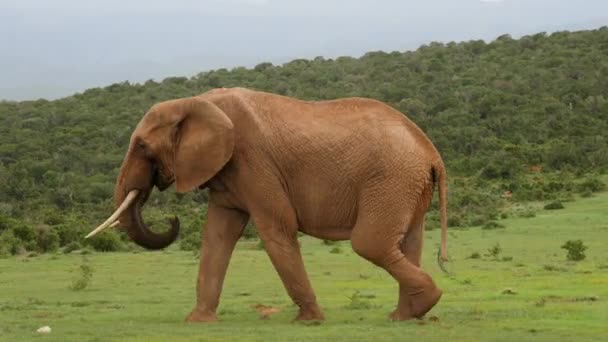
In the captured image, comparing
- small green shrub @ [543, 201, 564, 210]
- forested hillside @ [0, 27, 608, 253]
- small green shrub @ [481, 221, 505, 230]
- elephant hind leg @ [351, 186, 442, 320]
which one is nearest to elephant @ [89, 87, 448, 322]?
elephant hind leg @ [351, 186, 442, 320]

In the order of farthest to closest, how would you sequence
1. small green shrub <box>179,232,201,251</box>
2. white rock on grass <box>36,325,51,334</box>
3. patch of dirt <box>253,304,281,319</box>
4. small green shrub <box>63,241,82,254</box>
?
small green shrub <box>179,232,201,251</box>, small green shrub <box>63,241,82,254</box>, patch of dirt <box>253,304,281,319</box>, white rock on grass <box>36,325,51,334</box>

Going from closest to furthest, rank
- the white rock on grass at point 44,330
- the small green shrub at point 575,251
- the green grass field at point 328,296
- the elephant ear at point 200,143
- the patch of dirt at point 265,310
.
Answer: the green grass field at point 328,296, the white rock on grass at point 44,330, the elephant ear at point 200,143, the patch of dirt at point 265,310, the small green shrub at point 575,251

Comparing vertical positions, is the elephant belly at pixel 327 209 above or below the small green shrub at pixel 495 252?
above

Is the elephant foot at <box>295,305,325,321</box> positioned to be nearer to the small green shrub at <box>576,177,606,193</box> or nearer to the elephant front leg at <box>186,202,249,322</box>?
the elephant front leg at <box>186,202,249,322</box>

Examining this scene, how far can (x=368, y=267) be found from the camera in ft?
71.6

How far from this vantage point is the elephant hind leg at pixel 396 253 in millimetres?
12945

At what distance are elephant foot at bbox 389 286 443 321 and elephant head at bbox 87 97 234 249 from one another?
2.47 metres

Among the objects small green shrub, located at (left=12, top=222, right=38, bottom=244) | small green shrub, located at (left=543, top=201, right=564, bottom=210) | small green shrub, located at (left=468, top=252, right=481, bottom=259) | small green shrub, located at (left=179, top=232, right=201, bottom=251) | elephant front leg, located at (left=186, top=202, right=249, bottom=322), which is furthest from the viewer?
small green shrub, located at (left=543, top=201, right=564, bottom=210)

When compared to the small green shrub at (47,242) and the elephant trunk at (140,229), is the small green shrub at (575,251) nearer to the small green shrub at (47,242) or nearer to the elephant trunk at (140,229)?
the elephant trunk at (140,229)

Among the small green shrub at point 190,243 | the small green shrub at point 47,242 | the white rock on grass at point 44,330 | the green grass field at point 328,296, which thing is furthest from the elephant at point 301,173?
the small green shrub at point 47,242

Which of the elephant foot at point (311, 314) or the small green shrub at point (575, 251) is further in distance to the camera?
the small green shrub at point (575, 251)

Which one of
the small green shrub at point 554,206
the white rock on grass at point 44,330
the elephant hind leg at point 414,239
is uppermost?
the elephant hind leg at point 414,239

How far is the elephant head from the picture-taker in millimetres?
13086

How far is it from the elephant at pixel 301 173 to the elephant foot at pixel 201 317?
0.02 metres
